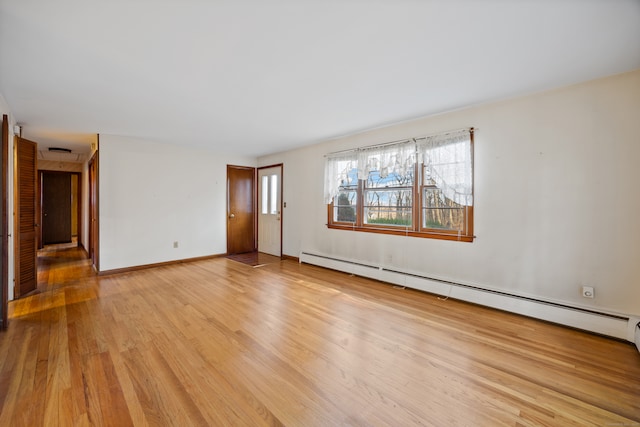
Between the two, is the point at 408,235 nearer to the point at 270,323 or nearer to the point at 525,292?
the point at 525,292

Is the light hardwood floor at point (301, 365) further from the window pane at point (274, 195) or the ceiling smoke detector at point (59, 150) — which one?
the ceiling smoke detector at point (59, 150)

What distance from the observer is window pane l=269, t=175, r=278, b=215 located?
20.9ft

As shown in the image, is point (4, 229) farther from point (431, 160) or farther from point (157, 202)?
point (431, 160)

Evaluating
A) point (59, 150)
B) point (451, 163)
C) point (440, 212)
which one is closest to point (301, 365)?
point (440, 212)

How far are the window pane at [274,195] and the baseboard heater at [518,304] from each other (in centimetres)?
263

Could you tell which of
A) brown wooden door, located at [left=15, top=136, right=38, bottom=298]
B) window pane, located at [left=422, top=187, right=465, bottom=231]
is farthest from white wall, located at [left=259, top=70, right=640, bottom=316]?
brown wooden door, located at [left=15, top=136, right=38, bottom=298]

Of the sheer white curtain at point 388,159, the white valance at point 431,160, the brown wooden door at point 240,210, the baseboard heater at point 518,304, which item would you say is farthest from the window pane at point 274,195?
the baseboard heater at point 518,304

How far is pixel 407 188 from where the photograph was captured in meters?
4.00

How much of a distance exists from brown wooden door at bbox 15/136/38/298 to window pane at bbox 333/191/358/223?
14.7ft

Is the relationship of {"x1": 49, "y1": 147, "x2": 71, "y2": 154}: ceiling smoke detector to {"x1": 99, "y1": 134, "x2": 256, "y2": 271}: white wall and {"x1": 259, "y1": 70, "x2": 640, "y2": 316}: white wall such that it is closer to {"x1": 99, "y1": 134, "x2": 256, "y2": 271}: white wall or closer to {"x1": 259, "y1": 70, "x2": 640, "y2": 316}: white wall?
{"x1": 99, "y1": 134, "x2": 256, "y2": 271}: white wall

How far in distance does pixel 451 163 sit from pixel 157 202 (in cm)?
520

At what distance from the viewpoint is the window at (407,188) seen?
341 centimetres

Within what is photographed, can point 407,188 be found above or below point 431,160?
below

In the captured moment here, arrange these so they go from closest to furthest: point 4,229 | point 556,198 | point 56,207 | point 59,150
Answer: point 4,229 < point 556,198 < point 59,150 < point 56,207
